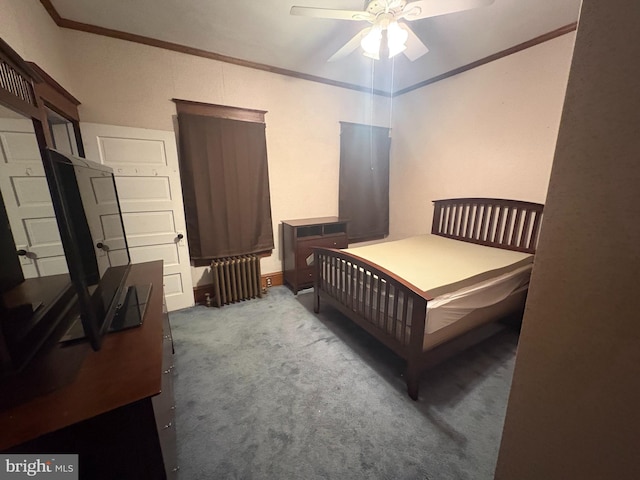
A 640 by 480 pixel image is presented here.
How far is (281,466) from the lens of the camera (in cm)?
132

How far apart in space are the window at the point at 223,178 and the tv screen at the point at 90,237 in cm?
110

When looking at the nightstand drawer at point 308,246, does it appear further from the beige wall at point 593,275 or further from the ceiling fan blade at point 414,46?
the beige wall at point 593,275

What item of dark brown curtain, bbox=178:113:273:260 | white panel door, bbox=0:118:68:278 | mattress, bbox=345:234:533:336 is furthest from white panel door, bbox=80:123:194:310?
mattress, bbox=345:234:533:336

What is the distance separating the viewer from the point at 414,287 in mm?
1638

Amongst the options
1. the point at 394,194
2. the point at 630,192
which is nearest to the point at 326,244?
the point at 394,194

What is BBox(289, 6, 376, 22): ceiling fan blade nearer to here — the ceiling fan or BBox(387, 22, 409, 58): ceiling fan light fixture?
the ceiling fan

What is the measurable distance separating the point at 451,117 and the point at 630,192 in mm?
3283

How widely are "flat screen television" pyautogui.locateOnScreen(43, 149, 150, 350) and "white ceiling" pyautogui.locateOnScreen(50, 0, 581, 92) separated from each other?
149cm

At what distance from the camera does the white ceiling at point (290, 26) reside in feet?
6.51

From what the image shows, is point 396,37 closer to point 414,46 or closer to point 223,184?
point 414,46

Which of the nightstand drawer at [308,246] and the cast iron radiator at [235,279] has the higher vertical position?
the nightstand drawer at [308,246]

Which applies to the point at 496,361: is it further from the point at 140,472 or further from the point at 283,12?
the point at 283,12

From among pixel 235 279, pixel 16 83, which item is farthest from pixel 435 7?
pixel 235 279

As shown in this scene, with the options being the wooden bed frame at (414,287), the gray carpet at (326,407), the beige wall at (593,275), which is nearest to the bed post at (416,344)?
the wooden bed frame at (414,287)
